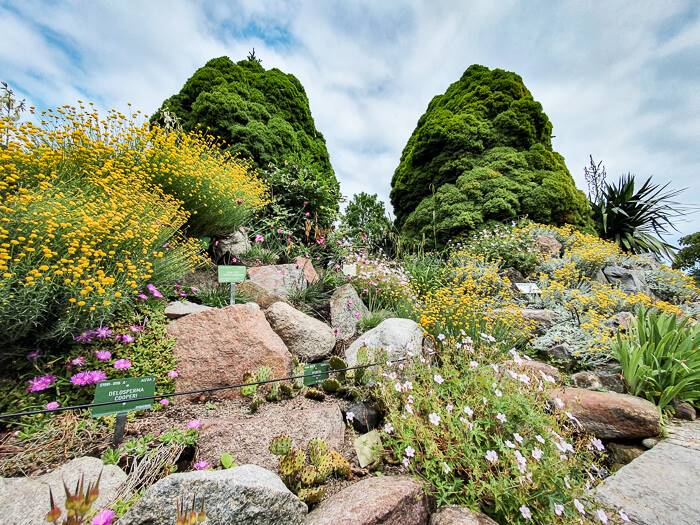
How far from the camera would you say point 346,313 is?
368cm

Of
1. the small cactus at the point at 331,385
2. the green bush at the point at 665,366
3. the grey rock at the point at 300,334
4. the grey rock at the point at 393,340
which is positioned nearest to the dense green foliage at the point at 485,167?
the grey rock at the point at 393,340

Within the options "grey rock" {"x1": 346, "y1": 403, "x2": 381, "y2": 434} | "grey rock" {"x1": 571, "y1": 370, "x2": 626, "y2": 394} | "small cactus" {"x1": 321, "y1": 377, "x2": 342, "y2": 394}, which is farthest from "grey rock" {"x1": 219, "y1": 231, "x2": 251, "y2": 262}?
"grey rock" {"x1": 571, "y1": 370, "x2": 626, "y2": 394}

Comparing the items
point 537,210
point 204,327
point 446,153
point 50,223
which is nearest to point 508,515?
point 204,327

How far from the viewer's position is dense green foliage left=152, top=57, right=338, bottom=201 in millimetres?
5867

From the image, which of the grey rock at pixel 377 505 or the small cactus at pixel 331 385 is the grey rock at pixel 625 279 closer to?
the small cactus at pixel 331 385

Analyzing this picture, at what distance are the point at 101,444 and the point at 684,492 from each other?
10.6 feet

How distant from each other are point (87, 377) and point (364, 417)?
6.16 feet

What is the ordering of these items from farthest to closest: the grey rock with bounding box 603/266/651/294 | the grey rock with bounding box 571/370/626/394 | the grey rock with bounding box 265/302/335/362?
the grey rock with bounding box 603/266/651/294, the grey rock with bounding box 265/302/335/362, the grey rock with bounding box 571/370/626/394

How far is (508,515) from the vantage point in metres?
1.43

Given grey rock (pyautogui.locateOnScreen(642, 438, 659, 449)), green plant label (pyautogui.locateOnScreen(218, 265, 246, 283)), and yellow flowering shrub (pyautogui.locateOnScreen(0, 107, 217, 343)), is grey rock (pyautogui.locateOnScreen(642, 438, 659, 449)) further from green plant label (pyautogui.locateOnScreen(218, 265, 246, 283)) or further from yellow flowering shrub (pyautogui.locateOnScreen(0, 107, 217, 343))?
yellow flowering shrub (pyautogui.locateOnScreen(0, 107, 217, 343))

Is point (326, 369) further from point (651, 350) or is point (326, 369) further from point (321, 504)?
point (651, 350)

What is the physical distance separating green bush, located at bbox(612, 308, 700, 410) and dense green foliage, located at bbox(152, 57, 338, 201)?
4981 mm

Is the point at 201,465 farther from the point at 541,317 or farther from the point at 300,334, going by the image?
the point at 541,317

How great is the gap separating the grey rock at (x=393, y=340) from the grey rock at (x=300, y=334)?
275 mm
